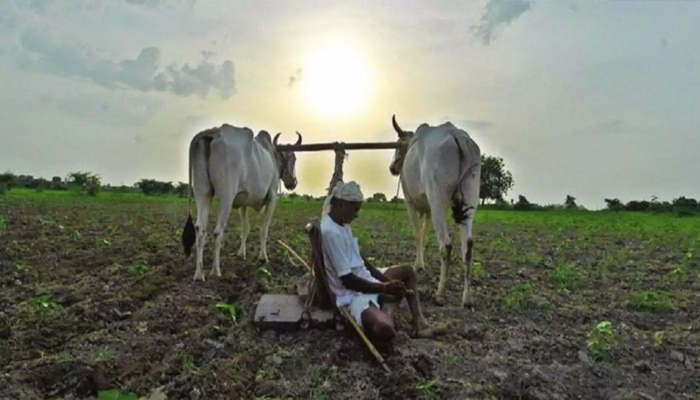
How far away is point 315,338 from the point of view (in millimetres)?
6059

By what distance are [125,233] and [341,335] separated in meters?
11.1

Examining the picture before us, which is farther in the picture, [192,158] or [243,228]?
[243,228]

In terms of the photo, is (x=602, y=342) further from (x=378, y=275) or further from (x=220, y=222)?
(x=220, y=222)

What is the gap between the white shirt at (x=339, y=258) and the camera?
5.88 meters

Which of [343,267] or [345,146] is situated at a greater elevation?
[345,146]

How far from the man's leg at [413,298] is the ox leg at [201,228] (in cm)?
366

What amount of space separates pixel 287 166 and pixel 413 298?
706 centimetres

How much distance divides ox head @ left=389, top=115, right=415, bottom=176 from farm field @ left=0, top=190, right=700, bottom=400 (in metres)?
1.81

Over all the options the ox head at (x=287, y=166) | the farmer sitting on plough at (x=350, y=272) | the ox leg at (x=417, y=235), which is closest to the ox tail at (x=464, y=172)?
the ox leg at (x=417, y=235)

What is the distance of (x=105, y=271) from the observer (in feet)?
31.5

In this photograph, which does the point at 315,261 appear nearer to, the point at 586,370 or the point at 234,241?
the point at 586,370

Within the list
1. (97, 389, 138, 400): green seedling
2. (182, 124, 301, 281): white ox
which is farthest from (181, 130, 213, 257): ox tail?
(97, 389, 138, 400): green seedling

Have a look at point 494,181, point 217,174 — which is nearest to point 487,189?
point 494,181

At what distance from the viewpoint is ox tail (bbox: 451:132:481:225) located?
8.23 m
